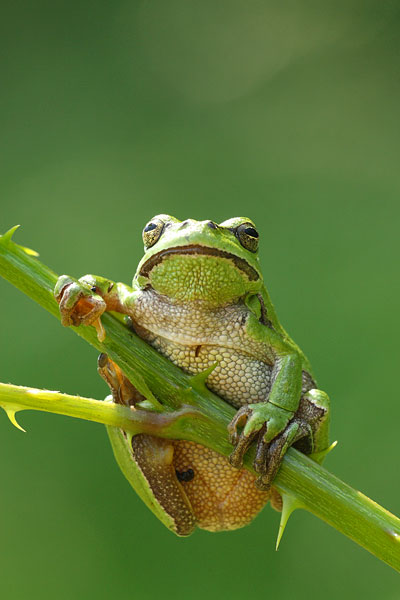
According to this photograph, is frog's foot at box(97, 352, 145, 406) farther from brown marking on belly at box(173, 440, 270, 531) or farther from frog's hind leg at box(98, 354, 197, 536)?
brown marking on belly at box(173, 440, 270, 531)

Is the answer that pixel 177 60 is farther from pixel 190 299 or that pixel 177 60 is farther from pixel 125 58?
pixel 190 299

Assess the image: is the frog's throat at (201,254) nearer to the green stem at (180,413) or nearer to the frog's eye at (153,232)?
the frog's eye at (153,232)

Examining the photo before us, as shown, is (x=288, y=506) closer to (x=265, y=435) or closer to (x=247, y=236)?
(x=265, y=435)

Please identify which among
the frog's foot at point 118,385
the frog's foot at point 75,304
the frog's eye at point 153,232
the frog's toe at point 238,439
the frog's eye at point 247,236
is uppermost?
the frog's eye at point 247,236

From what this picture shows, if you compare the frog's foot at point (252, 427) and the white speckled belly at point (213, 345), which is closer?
the frog's foot at point (252, 427)

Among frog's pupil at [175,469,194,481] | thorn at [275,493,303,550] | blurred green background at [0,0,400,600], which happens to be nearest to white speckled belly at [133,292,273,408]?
frog's pupil at [175,469,194,481]

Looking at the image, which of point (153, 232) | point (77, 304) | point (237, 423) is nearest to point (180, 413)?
point (237, 423)

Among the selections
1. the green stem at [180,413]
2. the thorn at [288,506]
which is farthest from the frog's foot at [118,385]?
the thorn at [288,506]
